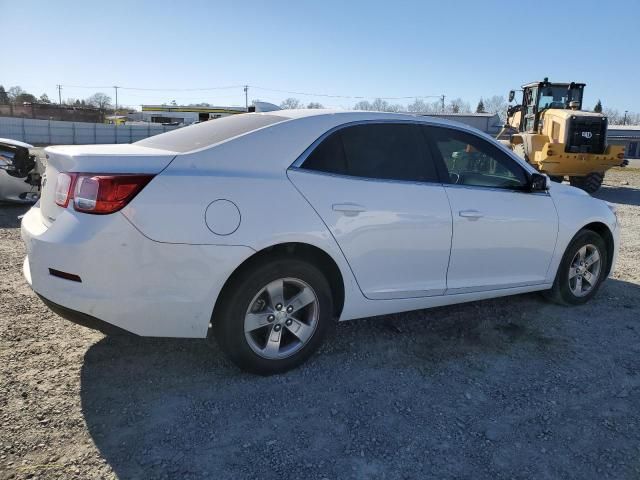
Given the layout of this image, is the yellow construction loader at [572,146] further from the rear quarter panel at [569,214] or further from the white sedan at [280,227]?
the white sedan at [280,227]

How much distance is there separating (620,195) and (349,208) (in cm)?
1431

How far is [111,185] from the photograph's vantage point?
2.79m

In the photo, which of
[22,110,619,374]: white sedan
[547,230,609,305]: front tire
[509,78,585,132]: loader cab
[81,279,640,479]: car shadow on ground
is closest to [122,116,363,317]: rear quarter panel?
[22,110,619,374]: white sedan

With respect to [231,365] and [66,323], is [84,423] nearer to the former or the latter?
[231,365]

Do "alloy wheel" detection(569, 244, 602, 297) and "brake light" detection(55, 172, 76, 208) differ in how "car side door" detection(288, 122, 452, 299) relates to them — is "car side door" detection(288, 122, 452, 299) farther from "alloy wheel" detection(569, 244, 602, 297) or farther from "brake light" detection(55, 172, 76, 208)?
"alloy wheel" detection(569, 244, 602, 297)

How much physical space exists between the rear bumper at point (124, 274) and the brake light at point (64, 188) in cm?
8

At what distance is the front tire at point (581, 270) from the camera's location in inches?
188

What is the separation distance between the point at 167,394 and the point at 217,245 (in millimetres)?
972

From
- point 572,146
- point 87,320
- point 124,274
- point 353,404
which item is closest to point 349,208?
point 353,404

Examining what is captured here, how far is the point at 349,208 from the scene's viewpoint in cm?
336

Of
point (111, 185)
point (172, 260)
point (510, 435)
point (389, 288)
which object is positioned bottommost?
point (510, 435)

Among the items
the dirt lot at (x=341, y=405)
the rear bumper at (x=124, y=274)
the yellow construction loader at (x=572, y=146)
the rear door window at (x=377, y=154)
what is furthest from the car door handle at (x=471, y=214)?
the yellow construction loader at (x=572, y=146)

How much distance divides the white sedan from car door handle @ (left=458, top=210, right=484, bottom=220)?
0.09 ft

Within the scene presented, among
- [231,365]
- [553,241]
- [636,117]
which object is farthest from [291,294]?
[636,117]
